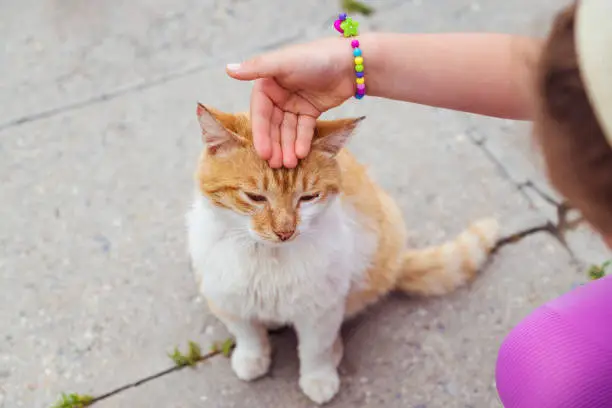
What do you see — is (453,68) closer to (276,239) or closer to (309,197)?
(309,197)

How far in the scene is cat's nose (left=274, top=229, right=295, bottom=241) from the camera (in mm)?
Result: 1332

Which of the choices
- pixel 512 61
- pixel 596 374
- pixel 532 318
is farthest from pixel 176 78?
pixel 596 374

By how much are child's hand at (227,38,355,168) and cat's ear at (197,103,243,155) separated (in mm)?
45

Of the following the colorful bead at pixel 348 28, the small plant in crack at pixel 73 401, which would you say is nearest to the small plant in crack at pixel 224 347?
the small plant in crack at pixel 73 401

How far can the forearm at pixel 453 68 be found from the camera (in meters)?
1.45

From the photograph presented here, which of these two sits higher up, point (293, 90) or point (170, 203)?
point (293, 90)

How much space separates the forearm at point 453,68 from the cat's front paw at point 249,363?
75 cm

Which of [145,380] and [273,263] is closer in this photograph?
[273,263]

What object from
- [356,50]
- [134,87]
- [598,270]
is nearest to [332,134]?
[356,50]

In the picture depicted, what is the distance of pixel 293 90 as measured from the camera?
1.48 m

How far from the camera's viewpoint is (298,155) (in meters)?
1.33

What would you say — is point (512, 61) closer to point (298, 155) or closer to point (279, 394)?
point (298, 155)

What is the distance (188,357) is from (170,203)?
54cm

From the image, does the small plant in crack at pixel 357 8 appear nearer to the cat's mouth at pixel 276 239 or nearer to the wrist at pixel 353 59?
the wrist at pixel 353 59
